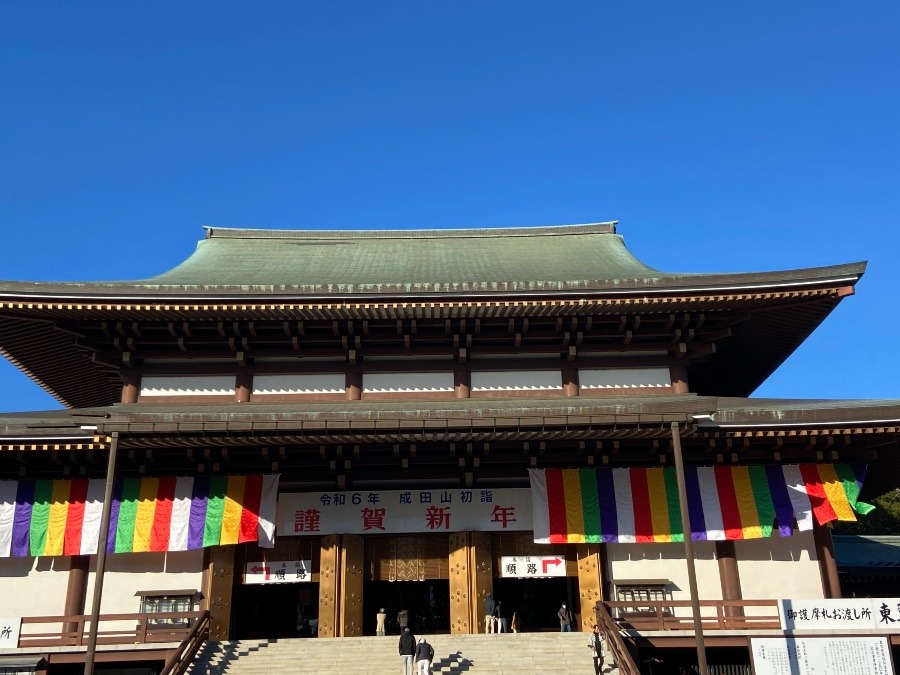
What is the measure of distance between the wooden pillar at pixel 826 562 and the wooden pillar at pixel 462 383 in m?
8.36

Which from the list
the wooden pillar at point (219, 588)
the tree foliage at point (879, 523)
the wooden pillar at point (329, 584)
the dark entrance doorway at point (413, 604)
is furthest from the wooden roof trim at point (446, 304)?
the tree foliage at point (879, 523)

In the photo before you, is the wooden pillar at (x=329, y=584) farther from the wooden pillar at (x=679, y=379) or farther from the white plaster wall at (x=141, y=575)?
the wooden pillar at (x=679, y=379)

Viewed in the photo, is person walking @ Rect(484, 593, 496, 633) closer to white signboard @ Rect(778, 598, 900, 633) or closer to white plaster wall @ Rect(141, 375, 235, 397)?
white signboard @ Rect(778, 598, 900, 633)

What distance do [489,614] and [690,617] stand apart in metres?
4.33

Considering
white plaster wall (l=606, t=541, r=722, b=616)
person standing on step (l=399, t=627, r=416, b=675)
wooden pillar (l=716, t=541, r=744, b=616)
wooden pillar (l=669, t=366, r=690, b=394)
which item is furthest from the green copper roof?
person standing on step (l=399, t=627, r=416, b=675)

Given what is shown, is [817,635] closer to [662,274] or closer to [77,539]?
[662,274]

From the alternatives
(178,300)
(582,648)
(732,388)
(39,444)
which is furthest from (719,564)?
(39,444)

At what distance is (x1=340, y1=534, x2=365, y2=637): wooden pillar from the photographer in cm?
1655

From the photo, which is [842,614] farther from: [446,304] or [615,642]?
[446,304]

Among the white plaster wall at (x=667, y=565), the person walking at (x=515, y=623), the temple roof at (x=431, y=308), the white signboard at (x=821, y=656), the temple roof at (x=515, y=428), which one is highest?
the temple roof at (x=431, y=308)

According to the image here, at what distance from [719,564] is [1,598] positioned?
15570mm

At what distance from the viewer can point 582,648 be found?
49.1 feet

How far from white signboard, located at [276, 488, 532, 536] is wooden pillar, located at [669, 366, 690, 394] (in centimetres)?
454

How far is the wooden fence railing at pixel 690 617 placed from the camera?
50.0 feet
